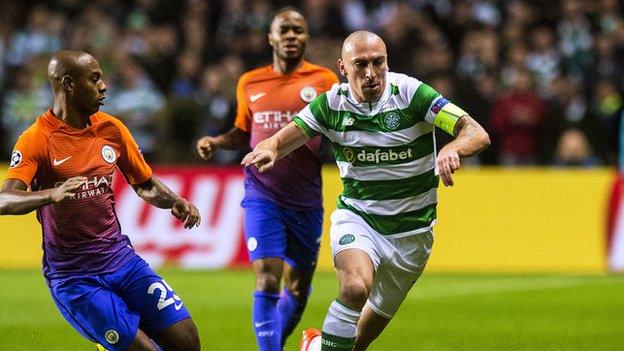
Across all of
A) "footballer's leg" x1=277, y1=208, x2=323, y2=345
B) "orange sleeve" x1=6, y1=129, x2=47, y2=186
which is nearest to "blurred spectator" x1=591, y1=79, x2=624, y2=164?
"footballer's leg" x1=277, y1=208, x2=323, y2=345

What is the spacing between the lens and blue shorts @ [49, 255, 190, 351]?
700 cm

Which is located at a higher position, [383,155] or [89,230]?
[383,155]

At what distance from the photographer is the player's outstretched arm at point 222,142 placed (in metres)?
9.15

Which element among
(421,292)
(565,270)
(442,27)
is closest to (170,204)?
(421,292)

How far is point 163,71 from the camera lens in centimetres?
1855

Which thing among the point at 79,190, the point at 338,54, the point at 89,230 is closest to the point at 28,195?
the point at 79,190

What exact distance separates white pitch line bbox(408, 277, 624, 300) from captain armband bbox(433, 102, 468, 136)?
6.14 m

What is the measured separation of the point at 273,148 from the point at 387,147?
2.34ft

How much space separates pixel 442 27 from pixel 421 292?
643 centimetres

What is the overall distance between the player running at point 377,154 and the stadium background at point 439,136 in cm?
463

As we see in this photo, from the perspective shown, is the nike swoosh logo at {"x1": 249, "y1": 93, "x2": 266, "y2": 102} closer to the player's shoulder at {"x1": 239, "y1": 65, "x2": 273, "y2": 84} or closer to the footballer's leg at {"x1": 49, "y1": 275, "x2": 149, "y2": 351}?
the player's shoulder at {"x1": 239, "y1": 65, "x2": 273, "y2": 84}

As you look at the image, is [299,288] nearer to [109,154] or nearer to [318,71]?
[318,71]

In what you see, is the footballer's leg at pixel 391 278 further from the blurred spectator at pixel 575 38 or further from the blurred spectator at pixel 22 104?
the blurred spectator at pixel 575 38

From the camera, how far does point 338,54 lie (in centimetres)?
1706
